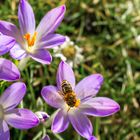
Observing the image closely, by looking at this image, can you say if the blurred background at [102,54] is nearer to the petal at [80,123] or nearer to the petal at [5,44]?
the petal at [80,123]

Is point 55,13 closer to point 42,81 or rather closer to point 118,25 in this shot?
point 42,81

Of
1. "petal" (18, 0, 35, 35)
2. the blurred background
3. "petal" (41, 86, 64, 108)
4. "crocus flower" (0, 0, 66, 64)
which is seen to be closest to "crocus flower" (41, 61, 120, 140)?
"petal" (41, 86, 64, 108)

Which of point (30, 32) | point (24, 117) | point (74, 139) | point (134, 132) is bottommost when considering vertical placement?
point (134, 132)

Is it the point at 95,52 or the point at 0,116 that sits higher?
the point at 0,116

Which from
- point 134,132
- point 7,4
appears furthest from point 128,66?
point 7,4

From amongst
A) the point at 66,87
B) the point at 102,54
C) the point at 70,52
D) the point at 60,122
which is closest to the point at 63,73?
the point at 66,87

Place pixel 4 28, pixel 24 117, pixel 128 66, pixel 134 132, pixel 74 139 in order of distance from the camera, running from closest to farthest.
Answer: pixel 24 117
pixel 4 28
pixel 74 139
pixel 134 132
pixel 128 66

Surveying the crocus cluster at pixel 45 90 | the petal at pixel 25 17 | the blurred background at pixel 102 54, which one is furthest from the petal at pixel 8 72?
the blurred background at pixel 102 54

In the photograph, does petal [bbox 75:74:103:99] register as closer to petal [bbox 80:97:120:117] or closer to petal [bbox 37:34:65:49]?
petal [bbox 80:97:120:117]
